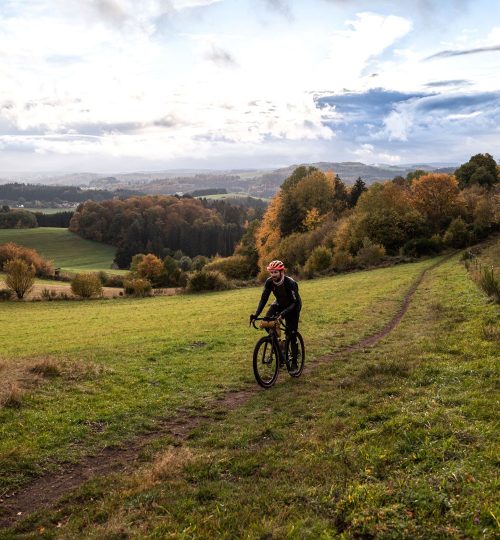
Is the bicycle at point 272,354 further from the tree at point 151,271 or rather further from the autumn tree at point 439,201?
the tree at point 151,271

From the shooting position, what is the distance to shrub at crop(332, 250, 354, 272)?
50.7 meters

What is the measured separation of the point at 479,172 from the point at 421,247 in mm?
34861

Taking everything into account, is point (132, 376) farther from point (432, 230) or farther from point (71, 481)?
point (432, 230)

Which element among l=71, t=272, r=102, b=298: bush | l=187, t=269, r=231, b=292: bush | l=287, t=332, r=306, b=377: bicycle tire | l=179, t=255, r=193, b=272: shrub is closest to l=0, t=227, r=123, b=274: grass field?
l=179, t=255, r=193, b=272: shrub

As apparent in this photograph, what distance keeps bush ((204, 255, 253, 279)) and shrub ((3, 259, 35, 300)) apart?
1192 inches

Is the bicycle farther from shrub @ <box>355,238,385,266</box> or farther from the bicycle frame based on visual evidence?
shrub @ <box>355,238,385,266</box>

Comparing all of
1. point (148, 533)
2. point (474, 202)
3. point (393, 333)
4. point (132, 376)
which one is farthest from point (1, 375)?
point (474, 202)

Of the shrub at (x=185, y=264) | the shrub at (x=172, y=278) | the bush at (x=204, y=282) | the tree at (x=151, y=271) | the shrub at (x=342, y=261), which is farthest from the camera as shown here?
the shrub at (x=185, y=264)

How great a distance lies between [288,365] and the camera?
40.0 feet

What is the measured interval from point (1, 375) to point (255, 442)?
7712 millimetres

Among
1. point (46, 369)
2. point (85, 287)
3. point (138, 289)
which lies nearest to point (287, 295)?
point (46, 369)

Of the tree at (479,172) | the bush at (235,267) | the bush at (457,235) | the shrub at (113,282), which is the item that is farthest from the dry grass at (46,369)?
the tree at (479,172)

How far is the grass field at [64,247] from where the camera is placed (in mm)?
123256

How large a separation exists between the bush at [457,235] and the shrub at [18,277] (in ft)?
159
